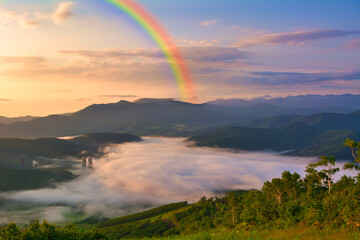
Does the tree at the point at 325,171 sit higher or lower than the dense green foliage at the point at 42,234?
lower

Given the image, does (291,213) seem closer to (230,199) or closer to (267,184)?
(267,184)

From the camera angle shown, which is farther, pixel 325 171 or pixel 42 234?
pixel 325 171

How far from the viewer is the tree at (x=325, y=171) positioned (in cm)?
7912

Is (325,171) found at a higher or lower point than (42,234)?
lower

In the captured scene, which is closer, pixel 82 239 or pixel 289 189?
pixel 82 239

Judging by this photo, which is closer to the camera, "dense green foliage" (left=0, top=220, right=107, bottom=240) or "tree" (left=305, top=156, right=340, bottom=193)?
"dense green foliage" (left=0, top=220, right=107, bottom=240)

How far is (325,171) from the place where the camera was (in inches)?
3332

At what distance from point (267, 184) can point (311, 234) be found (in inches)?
2755

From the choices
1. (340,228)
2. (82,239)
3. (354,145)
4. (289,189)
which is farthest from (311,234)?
(289,189)

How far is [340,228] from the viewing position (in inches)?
1089

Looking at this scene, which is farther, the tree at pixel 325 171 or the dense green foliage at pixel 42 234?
the tree at pixel 325 171

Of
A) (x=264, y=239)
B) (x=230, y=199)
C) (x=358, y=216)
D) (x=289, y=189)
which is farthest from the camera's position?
(x=230, y=199)

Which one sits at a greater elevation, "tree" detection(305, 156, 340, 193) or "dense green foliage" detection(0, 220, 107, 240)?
"dense green foliage" detection(0, 220, 107, 240)

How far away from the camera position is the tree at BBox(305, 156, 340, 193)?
260 ft
